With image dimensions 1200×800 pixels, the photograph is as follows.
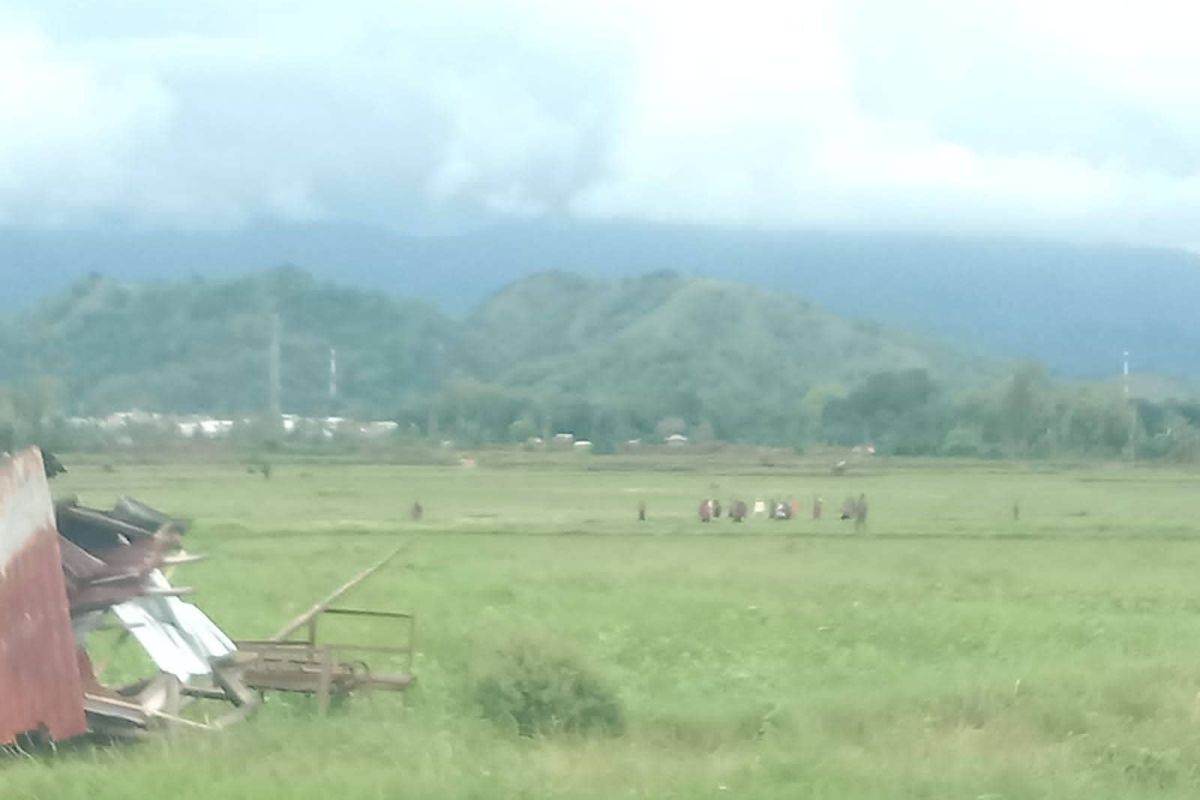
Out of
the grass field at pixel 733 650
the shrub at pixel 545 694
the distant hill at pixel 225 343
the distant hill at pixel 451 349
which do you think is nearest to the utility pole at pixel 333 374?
the distant hill at pixel 225 343

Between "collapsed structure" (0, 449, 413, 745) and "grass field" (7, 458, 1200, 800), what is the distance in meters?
0.36

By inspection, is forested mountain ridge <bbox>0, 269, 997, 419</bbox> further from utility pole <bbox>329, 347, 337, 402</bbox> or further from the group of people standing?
the group of people standing

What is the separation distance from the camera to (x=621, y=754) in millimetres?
14109

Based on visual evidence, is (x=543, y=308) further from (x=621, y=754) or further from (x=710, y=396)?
(x=621, y=754)

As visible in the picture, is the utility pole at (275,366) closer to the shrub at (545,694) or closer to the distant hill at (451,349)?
the distant hill at (451,349)

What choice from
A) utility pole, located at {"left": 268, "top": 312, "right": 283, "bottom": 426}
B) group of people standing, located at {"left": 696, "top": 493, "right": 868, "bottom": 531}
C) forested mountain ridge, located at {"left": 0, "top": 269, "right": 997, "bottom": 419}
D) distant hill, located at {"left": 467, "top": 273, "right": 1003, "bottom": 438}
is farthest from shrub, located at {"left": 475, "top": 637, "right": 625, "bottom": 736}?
distant hill, located at {"left": 467, "top": 273, "right": 1003, "bottom": 438}

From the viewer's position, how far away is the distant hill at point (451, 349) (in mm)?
123625

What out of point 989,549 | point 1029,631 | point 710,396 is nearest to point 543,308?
point 710,396

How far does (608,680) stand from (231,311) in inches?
5349

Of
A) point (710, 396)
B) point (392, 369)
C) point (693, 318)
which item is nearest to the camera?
point (710, 396)

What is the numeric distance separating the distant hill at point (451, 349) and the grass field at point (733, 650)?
63954mm

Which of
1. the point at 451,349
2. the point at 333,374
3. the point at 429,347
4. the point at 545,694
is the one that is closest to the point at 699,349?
the point at 451,349

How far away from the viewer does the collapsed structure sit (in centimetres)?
1320

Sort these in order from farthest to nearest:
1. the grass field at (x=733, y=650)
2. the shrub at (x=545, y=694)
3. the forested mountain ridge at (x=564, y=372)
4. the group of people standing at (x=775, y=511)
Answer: the forested mountain ridge at (x=564, y=372)
the group of people standing at (x=775, y=511)
the shrub at (x=545, y=694)
the grass field at (x=733, y=650)
